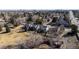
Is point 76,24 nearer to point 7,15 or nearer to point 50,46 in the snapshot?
point 50,46

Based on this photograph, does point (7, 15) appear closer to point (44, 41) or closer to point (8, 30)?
point (8, 30)

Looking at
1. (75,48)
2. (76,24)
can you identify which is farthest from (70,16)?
(75,48)
